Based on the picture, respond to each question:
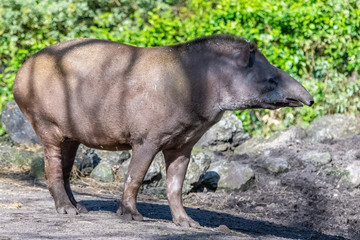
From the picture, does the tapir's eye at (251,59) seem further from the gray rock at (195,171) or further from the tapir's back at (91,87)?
the gray rock at (195,171)

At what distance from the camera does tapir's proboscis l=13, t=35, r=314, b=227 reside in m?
5.58

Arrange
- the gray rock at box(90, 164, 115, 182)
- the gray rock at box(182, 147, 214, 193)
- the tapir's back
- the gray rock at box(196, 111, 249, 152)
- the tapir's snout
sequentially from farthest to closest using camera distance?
the gray rock at box(196, 111, 249, 152) < the gray rock at box(90, 164, 115, 182) < the gray rock at box(182, 147, 214, 193) < the tapir's back < the tapir's snout

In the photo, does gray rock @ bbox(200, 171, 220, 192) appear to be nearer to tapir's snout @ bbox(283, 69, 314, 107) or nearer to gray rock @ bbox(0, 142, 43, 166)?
gray rock @ bbox(0, 142, 43, 166)

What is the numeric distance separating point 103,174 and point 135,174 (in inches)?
136

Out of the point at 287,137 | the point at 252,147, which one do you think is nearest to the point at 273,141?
the point at 287,137

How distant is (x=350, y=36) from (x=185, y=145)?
653 cm

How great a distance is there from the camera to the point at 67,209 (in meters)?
5.91

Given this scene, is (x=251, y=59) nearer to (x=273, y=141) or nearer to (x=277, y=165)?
(x=277, y=165)

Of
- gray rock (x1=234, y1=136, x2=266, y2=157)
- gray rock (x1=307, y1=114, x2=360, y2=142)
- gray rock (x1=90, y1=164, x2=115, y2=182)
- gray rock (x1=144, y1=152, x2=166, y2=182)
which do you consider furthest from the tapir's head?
gray rock (x1=307, y1=114, x2=360, y2=142)

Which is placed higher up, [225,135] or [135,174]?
[135,174]

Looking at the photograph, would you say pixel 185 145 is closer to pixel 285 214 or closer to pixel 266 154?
pixel 285 214

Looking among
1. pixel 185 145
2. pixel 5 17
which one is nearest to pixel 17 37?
pixel 5 17

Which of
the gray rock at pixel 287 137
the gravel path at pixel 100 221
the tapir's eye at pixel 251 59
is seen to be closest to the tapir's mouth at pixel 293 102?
the tapir's eye at pixel 251 59

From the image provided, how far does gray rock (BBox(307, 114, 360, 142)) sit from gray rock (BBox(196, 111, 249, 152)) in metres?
1.21
